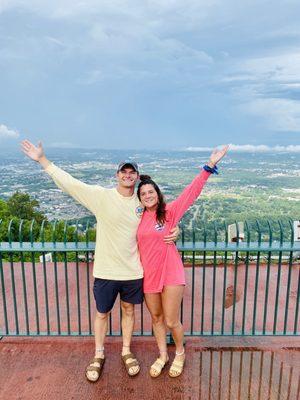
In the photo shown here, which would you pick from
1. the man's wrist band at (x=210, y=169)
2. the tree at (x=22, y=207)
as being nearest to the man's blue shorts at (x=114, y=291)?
the man's wrist band at (x=210, y=169)

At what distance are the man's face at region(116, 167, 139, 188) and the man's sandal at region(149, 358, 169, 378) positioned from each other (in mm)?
1786

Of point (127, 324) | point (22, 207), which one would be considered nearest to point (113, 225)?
point (127, 324)

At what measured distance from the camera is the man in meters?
3.26

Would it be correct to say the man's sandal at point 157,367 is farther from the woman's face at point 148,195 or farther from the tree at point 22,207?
the tree at point 22,207

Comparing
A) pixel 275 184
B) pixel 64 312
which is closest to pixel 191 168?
pixel 275 184

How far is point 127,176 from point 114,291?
A: 105 centimetres

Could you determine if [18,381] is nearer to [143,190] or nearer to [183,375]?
[183,375]

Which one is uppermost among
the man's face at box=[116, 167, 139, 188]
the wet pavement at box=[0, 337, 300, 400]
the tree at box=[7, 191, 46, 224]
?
the man's face at box=[116, 167, 139, 188]

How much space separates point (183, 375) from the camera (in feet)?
12.3

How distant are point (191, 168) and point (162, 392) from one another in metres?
42.5

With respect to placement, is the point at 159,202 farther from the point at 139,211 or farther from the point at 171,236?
the point at 171,236

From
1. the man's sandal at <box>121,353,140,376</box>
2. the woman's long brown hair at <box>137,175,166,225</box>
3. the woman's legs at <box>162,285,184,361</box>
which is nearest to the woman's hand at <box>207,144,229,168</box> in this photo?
the woman's long brown hair at <box>137,175,166,225</box>

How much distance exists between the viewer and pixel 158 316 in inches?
141

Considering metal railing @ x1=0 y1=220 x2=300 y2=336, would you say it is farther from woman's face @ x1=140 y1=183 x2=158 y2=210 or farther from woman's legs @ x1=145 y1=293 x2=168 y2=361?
woman's face @ x1=140 y1=183 x2=158 y2=210
